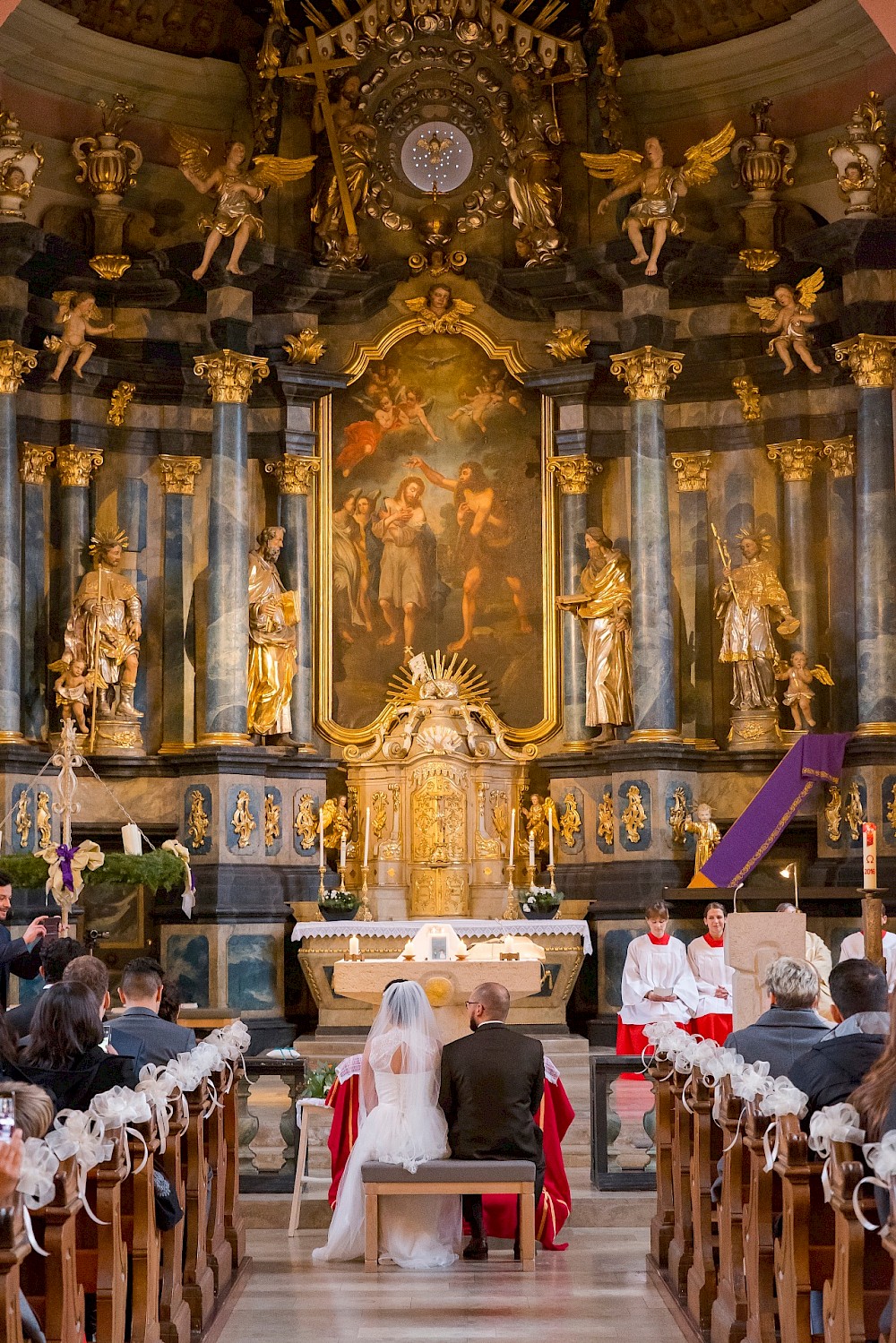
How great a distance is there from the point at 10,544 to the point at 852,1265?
12017 mm

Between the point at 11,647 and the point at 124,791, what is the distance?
1807mm

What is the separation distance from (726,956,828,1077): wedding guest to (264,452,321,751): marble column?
10451 millimetres

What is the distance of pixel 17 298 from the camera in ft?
53.5

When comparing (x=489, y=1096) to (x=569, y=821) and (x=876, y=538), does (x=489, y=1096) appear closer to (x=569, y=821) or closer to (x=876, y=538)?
(x=569, y=821)

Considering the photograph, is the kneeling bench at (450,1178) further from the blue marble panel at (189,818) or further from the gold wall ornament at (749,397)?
the gold wall ornament at (749,397)

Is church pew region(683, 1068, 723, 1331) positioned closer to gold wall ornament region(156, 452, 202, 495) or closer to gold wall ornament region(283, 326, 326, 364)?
gold wall ornament region(156, 452, 202, 495)

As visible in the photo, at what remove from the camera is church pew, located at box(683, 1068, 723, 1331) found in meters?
7.81

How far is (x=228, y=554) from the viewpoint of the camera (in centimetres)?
1664

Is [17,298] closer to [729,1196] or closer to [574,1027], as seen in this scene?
[574,1027]

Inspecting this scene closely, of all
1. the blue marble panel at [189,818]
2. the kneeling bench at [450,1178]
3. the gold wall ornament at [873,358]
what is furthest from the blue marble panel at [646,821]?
the kneeling bench at [450,1178]

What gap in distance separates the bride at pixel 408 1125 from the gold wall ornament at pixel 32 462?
30.1 ft

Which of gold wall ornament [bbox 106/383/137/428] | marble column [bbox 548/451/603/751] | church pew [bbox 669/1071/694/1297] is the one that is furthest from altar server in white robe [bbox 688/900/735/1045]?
gold wall ornament [bbox 106/383/137/428]

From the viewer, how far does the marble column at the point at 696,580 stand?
57.3 ft

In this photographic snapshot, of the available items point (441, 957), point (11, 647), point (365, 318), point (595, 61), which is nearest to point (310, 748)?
point (11, 647)
